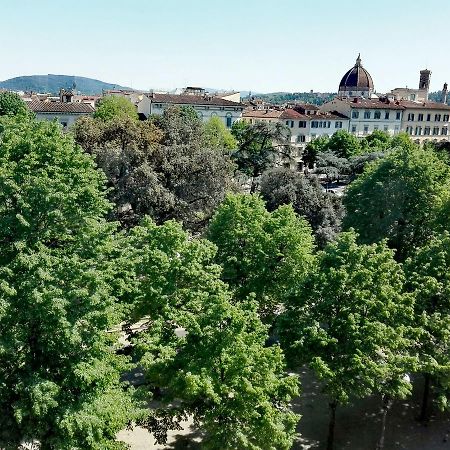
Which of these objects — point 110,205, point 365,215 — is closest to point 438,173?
point 365,215

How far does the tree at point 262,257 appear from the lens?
2362 centimetres

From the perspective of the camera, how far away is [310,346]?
19250mm

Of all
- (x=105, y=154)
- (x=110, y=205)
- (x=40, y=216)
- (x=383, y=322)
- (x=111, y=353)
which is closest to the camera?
(x=111, y=353)

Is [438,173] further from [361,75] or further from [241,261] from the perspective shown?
[361,75]

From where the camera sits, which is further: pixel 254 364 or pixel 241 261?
pixel 241 261

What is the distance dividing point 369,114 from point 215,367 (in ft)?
269

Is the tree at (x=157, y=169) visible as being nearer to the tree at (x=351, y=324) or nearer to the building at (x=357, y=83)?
the tree at (x=351, y=324)

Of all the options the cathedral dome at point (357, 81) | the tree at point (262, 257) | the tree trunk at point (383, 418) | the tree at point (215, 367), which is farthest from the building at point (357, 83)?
the tree at point (215, 367)

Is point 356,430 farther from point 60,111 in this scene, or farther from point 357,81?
point 357,81

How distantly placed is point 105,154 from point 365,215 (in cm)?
1787

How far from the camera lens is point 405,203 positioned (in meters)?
32.2

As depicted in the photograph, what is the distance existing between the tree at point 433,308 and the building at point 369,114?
231 feet

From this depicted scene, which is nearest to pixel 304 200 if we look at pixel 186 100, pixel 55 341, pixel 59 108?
pixel 55 341

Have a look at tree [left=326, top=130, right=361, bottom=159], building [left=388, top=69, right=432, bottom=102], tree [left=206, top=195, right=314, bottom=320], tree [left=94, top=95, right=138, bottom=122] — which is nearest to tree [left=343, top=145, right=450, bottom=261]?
tree [left=206, top=195, right=314, bottom=320]
